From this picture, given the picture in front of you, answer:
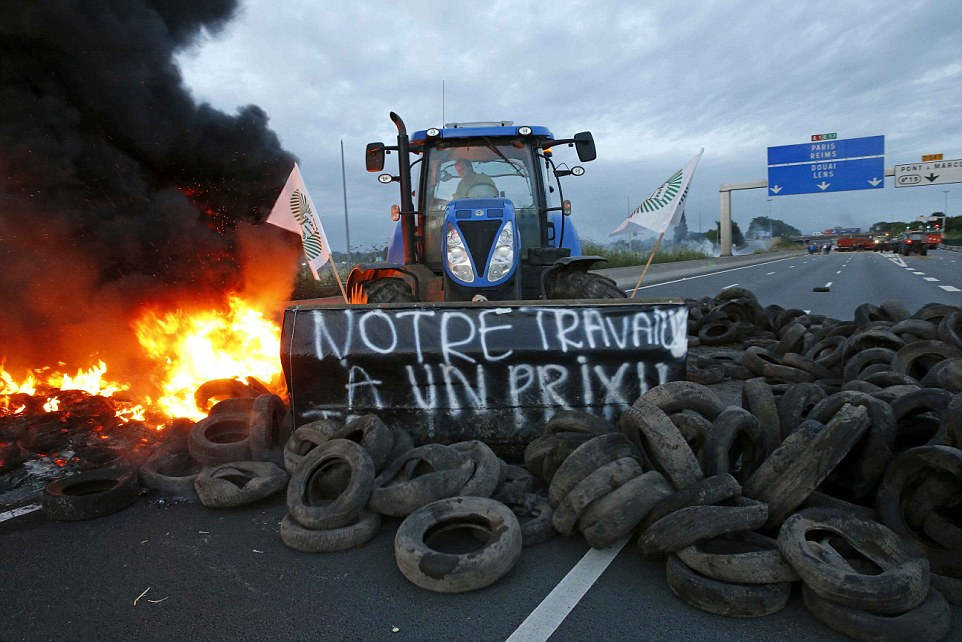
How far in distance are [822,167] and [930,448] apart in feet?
110

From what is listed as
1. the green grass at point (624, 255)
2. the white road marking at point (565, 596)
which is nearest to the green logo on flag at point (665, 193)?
the white road marking at point (565, 596)

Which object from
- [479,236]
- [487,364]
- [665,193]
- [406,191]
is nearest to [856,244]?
[665,193]

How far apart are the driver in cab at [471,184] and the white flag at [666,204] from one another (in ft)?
5.67

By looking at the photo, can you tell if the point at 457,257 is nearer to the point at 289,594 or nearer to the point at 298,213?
the point at 298,213

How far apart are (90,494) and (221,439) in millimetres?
1009

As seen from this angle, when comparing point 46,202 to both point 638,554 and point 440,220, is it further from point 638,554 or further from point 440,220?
point 638,554

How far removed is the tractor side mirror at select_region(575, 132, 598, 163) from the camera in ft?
24.2

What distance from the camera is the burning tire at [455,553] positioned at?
9.87 ft

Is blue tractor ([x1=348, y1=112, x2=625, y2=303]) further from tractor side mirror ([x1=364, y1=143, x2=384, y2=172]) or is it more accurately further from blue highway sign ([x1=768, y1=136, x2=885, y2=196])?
blue highway sign ([x1=768, y1=136, x2=885, y2=196])

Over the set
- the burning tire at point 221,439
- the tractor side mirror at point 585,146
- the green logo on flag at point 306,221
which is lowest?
the burning tire at point 221,439

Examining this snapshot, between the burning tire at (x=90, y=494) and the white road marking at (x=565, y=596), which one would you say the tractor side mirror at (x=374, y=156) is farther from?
the white road marking at (x=565, y=596)

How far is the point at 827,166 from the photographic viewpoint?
31.6 m

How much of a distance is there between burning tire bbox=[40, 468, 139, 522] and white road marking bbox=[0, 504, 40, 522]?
0.05 meters

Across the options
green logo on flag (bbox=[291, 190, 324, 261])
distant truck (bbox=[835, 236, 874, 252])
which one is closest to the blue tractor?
green logo on flag (bbox=[291, 190, 324, 261])
